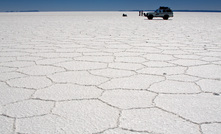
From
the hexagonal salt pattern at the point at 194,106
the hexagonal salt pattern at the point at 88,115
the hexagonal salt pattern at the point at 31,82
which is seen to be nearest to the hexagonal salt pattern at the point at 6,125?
the hexagonal salt pattern at the point at 88,115

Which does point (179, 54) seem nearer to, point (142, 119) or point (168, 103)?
point (168, 103)

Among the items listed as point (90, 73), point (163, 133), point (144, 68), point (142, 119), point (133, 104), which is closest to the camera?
point (163, 133)

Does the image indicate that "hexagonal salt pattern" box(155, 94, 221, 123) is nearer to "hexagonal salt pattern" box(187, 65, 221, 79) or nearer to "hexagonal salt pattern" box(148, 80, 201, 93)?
"hexagonal salt pattern" box(148, 80, 201, 93)

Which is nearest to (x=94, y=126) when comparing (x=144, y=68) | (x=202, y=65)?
(x=144, y=68)

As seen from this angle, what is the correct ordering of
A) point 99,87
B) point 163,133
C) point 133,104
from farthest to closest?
point 99,87 < point 133,104 < point 163,133

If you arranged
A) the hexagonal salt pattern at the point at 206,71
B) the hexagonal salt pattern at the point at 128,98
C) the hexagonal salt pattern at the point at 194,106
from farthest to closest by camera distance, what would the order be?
the hexagonal salt pattern at the point at 206,71 → the hexagonal salt pattern at the point at 128,98 → the hexagonal salt pattern at the point at 194,106

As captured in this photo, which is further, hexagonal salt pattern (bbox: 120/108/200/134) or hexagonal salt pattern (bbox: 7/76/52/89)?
hexagonal salt pattern (bbox: 7/76/52/89)

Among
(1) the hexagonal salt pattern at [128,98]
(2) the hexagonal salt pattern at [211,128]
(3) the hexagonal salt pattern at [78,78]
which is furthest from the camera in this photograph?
(3) the hexagonal salt pattern at [78,78]

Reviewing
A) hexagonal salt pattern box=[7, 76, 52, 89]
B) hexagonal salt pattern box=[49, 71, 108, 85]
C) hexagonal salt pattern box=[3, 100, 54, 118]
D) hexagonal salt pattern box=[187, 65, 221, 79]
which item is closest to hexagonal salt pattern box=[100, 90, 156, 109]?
hexagonal salt pattern box=[49, 71, 108, 85]

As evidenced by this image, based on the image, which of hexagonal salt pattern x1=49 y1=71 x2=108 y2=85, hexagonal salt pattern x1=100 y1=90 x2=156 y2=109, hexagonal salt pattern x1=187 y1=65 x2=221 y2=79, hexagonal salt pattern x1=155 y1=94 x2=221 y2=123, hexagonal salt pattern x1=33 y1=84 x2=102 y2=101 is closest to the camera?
hexagonal salt pattern x1=155 y1=94 x2=221 y2=123

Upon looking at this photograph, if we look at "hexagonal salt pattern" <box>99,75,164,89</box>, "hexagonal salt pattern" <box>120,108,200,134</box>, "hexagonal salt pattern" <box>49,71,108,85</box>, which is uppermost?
"hexagonal salt pattern" <box>49,71,108,85</box>

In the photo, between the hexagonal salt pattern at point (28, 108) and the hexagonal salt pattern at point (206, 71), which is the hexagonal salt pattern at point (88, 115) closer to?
the hexagonal salt pattern at point (28, 108)

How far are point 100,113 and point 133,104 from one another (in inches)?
9.2

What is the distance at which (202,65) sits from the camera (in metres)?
2.26
